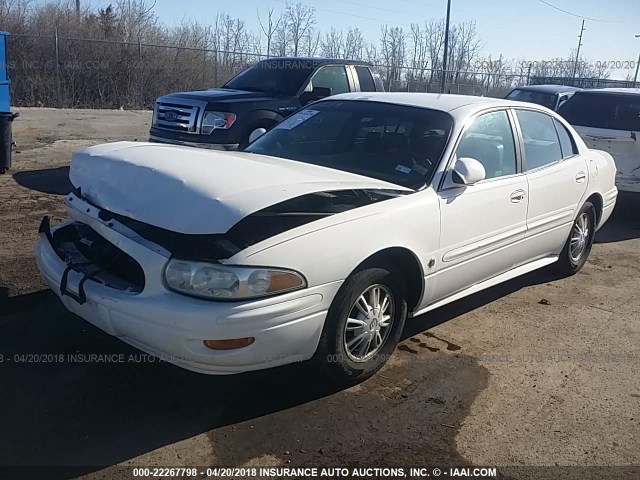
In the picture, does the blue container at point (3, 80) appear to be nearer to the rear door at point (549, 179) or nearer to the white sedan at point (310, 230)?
the white sedan at point (310, 230)

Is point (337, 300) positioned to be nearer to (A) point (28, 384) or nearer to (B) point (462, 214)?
(B) point (462, 214)

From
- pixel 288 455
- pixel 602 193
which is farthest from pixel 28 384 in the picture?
pixel 602 193

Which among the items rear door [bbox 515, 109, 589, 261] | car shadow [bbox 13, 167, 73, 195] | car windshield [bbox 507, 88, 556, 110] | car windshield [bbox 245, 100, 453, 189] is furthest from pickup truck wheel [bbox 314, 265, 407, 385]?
car windshield [bbox 507, 88, 556, 110]

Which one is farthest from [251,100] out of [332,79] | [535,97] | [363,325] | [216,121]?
[535,97]

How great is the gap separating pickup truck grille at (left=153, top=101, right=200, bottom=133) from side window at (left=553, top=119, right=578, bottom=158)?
464cm

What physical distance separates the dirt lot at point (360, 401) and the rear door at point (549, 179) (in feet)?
2.15

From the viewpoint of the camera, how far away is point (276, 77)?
961 cm

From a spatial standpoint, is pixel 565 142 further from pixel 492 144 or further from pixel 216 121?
pixel 216 121

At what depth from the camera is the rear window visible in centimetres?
864

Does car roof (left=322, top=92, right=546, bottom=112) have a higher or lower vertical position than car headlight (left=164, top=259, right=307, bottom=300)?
higher

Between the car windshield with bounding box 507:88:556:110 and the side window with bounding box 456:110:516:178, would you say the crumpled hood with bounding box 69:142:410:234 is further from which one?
the car windshield with bounding box 507:88:556:110

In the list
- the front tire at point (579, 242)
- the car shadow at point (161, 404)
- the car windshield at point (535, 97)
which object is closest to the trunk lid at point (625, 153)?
the front tire at point (579, 242)

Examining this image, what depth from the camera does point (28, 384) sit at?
140 inches

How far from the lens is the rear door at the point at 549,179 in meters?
5.13
